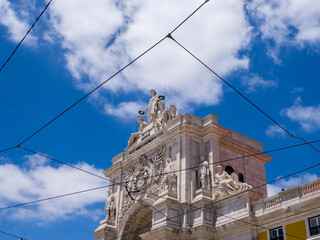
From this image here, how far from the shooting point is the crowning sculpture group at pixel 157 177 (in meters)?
26.4

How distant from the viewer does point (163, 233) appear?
25312 millimetres

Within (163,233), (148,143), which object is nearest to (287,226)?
(163,233)

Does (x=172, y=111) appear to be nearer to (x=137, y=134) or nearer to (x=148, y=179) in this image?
(x=137, y=134)

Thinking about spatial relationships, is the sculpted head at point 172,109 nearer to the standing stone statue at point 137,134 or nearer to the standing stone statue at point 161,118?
the standing stone statue at point 161,118

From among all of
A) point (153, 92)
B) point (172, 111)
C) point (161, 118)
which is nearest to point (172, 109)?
point (172, 111)

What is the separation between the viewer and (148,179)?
30875mm

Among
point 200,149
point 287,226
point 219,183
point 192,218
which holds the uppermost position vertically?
point 200,149

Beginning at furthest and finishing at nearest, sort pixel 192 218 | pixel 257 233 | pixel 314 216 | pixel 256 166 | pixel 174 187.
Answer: pixel 256 166, pixel 174 187, pixel 192 218, pixel 257 233, pixel 314 216

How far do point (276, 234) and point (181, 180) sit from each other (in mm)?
7945

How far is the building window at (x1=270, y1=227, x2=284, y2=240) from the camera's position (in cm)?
2165

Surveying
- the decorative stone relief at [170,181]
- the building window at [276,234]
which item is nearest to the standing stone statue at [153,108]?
the decorative stone relief at [170,181]

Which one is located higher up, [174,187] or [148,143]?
[148,143]

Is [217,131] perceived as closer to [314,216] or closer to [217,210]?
[217,210]

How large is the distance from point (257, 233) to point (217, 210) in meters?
3.41
